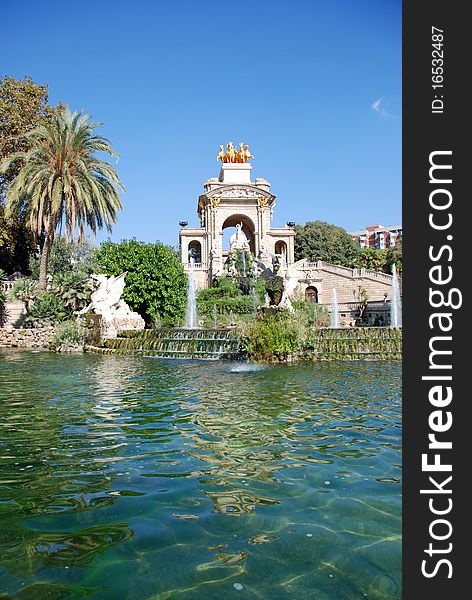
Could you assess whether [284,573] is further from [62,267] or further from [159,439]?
[62,267]

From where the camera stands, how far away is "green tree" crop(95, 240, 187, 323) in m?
26.5

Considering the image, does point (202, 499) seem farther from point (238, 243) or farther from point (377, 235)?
point (377, 235)

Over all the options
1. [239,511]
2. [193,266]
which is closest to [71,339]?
[239,511]

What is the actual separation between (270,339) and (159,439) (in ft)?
28.2

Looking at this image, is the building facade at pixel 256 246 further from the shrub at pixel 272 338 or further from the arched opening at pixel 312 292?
the shrub at pixel 272 338

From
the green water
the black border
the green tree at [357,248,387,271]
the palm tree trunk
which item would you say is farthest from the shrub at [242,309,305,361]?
the green tree at [357,248,387,271]

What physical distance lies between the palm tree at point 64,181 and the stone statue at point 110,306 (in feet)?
12.0

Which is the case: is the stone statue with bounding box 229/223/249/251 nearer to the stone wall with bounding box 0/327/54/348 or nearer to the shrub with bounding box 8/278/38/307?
the shrub with bounding box 8/278/38/307

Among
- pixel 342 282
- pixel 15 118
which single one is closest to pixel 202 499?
pixel 15 118

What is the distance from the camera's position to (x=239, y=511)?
143 inches

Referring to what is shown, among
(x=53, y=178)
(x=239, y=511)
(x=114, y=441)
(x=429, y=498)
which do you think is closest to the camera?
(x=429, y=498)

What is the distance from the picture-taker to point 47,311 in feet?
79.5

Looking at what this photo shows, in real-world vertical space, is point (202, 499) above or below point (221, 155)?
below

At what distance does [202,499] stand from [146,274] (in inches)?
921
